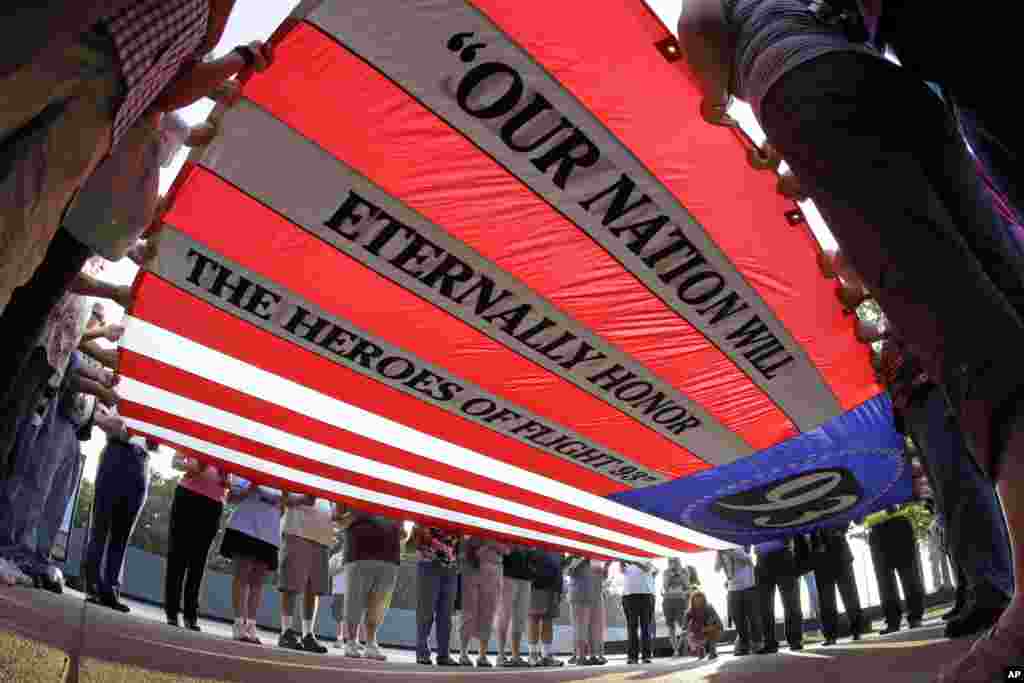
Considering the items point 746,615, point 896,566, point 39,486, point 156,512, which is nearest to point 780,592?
point 746,615

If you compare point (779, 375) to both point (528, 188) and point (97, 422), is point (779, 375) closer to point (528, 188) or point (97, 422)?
point (528, 188)

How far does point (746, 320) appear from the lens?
9.10 feet

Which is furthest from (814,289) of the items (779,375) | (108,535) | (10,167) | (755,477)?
(108,535)

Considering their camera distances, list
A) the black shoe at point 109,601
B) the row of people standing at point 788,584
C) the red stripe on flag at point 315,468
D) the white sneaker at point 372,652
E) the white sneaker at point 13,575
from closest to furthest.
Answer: the white sneaker at point 13,575, the black shoe at point 109,601, the red stripe on flag at point 315,468, the white sneaker at point 372,652, the row of people standing at point 788,584

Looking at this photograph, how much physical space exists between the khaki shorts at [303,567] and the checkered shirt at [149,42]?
3.32 metres

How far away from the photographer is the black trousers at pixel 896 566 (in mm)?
3541

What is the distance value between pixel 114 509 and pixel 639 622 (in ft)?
14.4

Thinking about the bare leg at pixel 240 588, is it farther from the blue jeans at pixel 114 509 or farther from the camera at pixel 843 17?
the camera at pixel 843 17

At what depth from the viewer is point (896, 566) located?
394cm

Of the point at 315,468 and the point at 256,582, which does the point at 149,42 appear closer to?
the point at 256,582

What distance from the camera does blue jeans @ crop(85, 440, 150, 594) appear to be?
294 cm

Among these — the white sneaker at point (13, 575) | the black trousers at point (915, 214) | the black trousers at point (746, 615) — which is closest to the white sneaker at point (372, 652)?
the white sneaker at point (13, 575)

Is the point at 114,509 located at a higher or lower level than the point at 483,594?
higher

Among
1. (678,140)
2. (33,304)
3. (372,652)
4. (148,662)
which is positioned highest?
(678,140)
